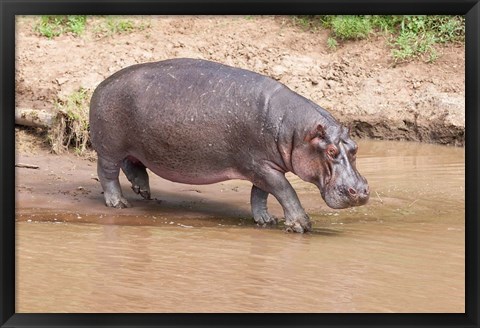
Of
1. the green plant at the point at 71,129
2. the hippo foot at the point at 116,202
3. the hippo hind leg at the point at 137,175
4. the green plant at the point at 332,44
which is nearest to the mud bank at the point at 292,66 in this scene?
the green plant at the point at 332,44

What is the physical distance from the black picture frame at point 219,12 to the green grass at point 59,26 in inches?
428

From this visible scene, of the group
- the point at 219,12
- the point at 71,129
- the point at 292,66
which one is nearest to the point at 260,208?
the point at 71,129

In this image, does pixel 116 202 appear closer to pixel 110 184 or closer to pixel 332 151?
pixel 110 184

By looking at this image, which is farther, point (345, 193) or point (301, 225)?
point (301, 225)

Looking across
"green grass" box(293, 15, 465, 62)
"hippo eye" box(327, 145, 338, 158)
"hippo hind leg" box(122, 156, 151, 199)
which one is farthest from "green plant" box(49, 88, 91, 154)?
"green grass" box(293, 15, 465, 62)

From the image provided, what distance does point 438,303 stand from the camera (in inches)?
197

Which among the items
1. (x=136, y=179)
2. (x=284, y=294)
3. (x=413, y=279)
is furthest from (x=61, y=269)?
(x=136, y=179)

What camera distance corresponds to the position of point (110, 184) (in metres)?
8.12

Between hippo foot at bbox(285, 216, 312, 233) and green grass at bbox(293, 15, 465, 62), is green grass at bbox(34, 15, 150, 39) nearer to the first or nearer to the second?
green grass at bbox(293, 15, 465, 62)

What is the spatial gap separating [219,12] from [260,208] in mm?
4428

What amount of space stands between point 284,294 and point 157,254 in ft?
4.30

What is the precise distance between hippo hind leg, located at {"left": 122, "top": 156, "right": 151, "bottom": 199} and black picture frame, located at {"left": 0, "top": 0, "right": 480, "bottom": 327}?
16.4ft

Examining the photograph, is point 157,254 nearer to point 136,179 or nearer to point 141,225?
point 141,225

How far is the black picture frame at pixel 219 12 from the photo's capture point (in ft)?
10.2
